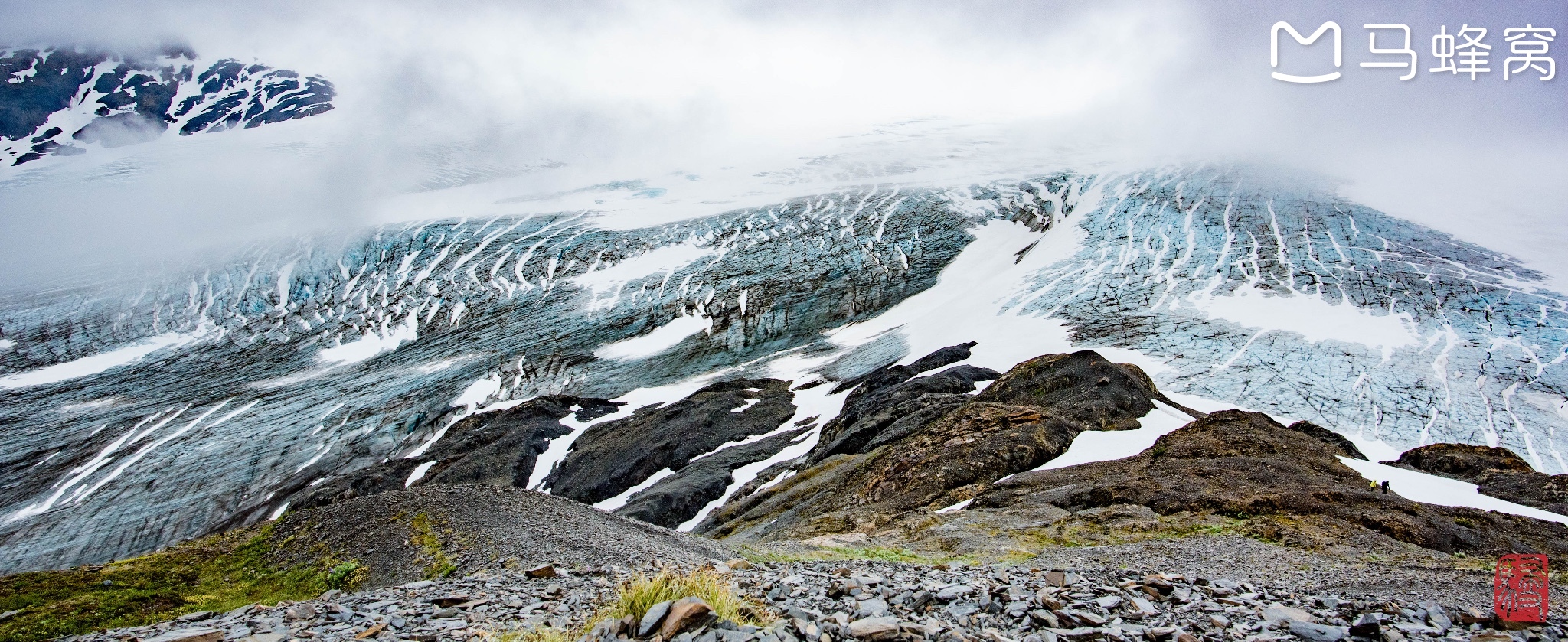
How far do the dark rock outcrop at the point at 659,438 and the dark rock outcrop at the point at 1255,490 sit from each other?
32708 millimetres

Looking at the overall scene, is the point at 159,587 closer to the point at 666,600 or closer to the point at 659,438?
the point at 666,600

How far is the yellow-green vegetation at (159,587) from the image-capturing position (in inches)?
501

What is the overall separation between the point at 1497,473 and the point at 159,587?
4325 centimetres

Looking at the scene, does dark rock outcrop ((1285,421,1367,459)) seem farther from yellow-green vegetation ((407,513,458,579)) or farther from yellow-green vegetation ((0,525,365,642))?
yellow-green vegetation ((0,525,365,642))

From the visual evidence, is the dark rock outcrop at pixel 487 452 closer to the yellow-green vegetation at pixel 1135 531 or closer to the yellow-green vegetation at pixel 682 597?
the yellow-green vegetation at pixel 1135 531

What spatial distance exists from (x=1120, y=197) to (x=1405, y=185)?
44.2 metres

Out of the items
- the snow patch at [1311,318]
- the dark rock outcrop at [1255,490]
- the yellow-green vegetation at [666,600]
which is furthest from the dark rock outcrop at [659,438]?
the yellow-green vegetation at [666,600]

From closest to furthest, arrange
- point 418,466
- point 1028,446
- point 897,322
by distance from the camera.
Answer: point 1028,446 < point 418,466 < point 897,322

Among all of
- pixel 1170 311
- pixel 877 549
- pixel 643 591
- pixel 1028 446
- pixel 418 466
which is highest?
pixel 643 591

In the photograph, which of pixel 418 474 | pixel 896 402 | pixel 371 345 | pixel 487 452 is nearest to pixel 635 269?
pixel 371 345

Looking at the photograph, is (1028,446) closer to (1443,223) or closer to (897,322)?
(897,322)

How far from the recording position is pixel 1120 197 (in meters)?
119

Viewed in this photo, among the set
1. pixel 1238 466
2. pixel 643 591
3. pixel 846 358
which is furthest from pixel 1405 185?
pixel 643 591

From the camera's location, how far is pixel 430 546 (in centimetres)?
1548
